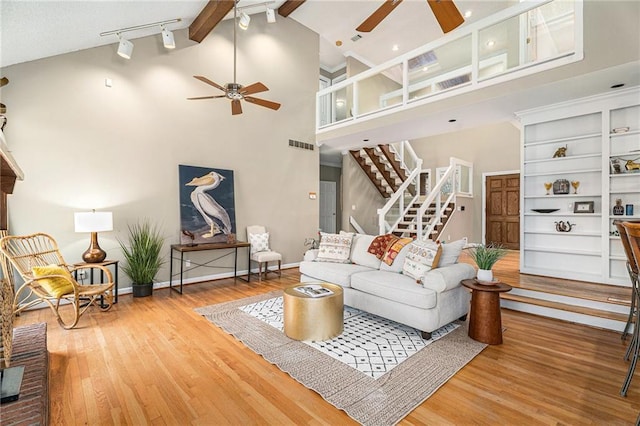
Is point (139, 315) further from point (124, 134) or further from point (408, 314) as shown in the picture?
point (408, 314)

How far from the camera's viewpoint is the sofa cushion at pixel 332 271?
3834mm

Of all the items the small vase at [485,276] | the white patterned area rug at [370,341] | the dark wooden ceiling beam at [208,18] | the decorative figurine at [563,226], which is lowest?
the white patterned area rug at [370,341]

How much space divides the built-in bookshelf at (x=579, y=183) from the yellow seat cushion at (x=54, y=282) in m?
6.31

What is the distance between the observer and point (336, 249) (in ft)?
14.6

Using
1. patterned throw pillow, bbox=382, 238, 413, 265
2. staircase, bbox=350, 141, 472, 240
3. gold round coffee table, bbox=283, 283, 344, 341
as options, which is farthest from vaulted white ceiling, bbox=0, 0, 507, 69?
patterned throw pillow, bbox=382, 238, 413, 265

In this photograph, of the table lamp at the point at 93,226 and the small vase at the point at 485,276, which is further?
the table lamp at the point at 93,226

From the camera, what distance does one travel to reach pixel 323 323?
300cm

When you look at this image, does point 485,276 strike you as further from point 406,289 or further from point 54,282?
point 54,282

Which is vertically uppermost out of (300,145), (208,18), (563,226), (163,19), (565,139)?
(208,18)

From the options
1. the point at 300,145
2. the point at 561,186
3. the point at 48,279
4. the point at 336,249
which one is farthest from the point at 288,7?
the point at 48,279

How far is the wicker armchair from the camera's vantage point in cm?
335

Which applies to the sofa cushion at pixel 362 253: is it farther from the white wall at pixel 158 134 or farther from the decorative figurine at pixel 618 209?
the decorative figurine at pixel 618 209

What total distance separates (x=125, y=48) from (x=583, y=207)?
22.8 feet

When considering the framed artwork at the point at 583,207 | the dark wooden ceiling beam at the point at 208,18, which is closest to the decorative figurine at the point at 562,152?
the framed artwork at the point at 583,207
